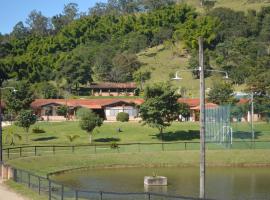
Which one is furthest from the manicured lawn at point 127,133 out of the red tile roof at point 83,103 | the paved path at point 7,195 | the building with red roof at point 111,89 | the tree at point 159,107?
the building with red roof at point 111,89

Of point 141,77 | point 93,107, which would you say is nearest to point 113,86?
point 141,77

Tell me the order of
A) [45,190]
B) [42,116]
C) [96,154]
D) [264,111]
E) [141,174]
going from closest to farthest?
[45,190]
[141,174]
[96,154]
[264,111]
[42,116]

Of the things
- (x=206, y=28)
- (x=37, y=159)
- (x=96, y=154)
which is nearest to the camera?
(x=37, y=159)

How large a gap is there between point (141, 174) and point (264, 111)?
46.8 meters

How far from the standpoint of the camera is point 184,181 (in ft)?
142

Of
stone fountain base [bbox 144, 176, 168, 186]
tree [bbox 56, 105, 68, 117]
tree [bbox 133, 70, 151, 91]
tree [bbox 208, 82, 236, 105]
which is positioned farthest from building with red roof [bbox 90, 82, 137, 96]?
stone fountain base [bbox 144, 176, 168, 186]

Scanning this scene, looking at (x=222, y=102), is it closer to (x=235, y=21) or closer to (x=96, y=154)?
(x=96, y=154)

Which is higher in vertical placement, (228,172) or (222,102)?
(222,102)

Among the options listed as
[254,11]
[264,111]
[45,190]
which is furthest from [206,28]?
[45,190]

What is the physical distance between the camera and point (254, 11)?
624 feet

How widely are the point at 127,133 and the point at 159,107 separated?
25.0ft

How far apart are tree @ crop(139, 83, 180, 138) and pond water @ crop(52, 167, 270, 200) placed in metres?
22.1

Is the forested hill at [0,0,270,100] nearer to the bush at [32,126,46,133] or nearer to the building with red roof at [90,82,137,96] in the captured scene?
the building with red roof at [90,82,137,96]

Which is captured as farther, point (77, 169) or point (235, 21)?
point (235, 21)
